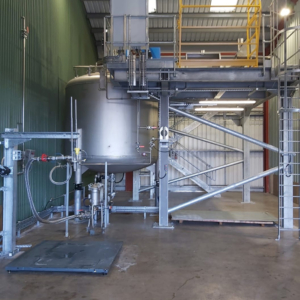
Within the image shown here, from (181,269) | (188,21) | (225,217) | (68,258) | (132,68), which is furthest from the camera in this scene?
(188,21)

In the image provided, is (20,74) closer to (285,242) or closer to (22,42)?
(22,42)

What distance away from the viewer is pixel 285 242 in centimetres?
646

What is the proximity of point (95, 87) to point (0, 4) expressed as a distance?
2.86 metres

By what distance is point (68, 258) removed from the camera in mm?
5055

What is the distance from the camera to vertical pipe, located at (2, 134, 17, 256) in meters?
5.29

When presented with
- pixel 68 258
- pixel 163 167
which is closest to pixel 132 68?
pixel 163 167

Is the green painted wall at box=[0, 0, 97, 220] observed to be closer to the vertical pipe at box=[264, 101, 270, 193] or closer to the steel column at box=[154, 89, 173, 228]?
the steel column at box=[154, 89, 173, 228]

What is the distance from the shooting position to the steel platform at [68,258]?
182 inches

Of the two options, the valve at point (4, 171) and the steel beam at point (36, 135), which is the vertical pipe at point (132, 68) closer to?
the steel beam at point (36, 135)

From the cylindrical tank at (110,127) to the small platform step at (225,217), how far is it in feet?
6.26

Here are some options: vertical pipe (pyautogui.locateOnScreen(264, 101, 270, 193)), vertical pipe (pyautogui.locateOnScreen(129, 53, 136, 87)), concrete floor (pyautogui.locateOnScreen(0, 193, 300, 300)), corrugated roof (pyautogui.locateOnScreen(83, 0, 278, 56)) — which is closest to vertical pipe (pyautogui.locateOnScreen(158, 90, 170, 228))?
concrete floor (pyautogui.locateOnScreen(0, 193, 300, 300))

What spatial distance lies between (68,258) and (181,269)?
6.50ft

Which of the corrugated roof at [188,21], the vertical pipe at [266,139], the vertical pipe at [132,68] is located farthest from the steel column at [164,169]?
the vertical pipe at [266,139]

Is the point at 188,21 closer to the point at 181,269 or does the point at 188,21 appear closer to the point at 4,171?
the point at 4,171
